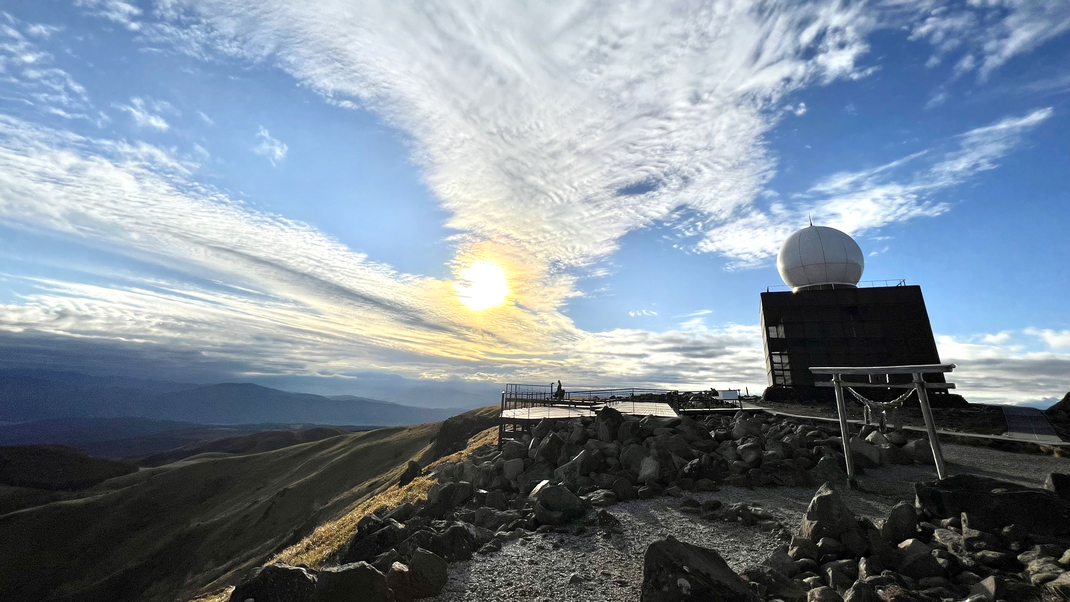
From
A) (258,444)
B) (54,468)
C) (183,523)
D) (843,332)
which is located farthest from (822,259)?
(258,444)

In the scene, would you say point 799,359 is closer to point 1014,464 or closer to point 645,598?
point 1014,464

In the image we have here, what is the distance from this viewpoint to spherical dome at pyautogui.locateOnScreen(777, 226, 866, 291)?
137 ft

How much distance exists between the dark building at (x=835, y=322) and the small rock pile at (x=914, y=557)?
95.5 ft

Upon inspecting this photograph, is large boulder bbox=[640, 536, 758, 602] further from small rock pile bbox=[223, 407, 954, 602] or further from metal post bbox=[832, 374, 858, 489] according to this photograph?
metal post bbox=[832, 374, 858, 489]

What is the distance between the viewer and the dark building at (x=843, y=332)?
37.3 metres

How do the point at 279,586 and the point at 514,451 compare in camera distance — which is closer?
the point at 279,586


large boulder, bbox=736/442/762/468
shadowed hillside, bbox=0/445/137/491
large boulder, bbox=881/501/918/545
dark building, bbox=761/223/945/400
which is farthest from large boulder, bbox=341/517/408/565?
shadowed hillside, bbox=0/445/137/491

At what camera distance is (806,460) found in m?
16.6

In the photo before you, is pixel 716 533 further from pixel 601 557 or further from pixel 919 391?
pixel 919 391

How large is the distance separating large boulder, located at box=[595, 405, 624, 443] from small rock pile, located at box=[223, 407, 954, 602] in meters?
0.06

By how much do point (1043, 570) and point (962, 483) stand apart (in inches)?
134

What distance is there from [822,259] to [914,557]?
40027 mm

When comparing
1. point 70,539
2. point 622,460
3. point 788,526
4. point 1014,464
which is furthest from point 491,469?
point 70,539

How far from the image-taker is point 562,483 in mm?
14766
